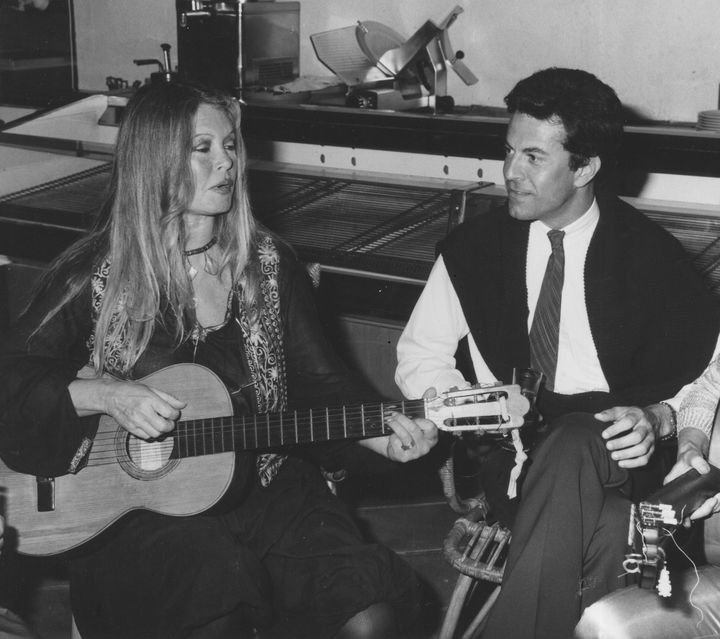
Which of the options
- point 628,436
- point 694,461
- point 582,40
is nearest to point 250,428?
point 628,436

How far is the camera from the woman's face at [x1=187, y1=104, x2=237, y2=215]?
2.43m

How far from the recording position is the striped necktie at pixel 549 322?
2686 mm

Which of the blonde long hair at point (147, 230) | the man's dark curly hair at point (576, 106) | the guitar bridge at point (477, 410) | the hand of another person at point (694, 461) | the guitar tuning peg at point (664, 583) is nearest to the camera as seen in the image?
the guitar tuning peg at point (664, 583)

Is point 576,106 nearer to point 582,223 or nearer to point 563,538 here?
point 582,223

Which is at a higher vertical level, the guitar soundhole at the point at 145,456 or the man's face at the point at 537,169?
the man's face at the point at 537,169

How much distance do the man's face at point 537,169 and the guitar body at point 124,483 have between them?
0.94 meters

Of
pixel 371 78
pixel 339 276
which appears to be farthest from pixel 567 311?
pixel 371 78

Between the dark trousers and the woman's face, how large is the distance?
3.19 feet

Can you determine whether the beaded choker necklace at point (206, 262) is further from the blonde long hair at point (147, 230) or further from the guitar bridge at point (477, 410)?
the guitar bridge at point (477, 410)

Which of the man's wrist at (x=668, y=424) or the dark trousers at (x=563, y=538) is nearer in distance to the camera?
the dark trousers at (x=563, y=538)

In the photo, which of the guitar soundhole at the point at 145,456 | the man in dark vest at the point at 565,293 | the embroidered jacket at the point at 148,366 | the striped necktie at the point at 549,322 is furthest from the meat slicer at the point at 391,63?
the guitar soundhole at the point at 145,456

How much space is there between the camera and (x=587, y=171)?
8.85 ft

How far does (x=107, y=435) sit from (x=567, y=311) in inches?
48.5

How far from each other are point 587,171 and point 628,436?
793 millimetres
